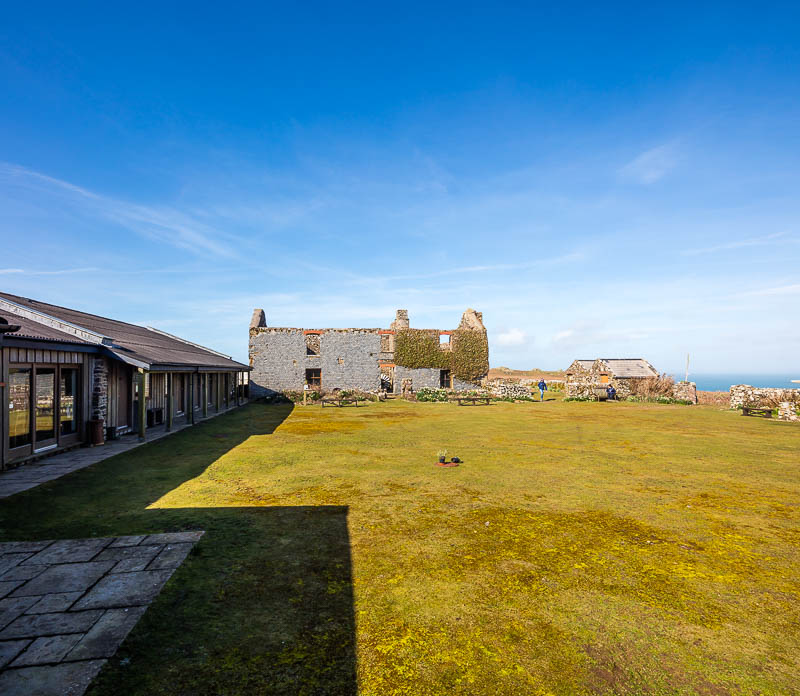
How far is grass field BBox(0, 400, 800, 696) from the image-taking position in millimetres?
3031

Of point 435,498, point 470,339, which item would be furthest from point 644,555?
point 470,339

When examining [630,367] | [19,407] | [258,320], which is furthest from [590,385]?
[19,407]

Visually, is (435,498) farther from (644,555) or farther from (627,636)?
(627,636)

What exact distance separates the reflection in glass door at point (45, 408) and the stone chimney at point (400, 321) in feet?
73.5

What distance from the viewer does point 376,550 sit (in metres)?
4.91

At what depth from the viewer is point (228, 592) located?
3996 mm

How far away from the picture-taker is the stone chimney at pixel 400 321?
31.0 meters

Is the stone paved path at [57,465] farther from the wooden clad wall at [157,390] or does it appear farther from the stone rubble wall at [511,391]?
the stone rubble wall at [511,391]

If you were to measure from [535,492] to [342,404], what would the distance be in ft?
60.8

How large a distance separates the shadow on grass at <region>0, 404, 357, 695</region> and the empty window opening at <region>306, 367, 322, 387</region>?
72.1ft

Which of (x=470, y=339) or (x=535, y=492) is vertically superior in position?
(x=470, y=339)

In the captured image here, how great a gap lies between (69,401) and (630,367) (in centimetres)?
3456

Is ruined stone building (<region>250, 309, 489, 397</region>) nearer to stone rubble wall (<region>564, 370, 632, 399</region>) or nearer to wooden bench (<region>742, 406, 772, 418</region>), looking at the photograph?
stone rubble wall (<region>564, 370, 632, 399</region>)

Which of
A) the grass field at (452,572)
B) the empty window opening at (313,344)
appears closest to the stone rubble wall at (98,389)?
the grass field at (452,572)
